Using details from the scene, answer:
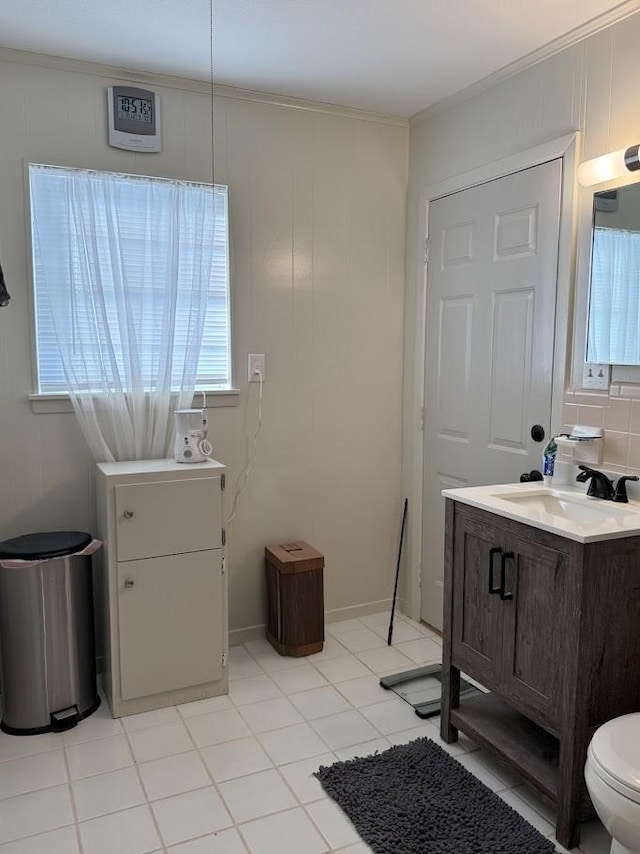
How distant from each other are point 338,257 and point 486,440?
3.80 ft

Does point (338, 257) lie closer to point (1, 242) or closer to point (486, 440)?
point (486, 440)

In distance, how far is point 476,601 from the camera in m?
2.23

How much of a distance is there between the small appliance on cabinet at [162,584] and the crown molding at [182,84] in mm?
1601

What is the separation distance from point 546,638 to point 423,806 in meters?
0.66

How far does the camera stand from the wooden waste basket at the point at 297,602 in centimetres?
301

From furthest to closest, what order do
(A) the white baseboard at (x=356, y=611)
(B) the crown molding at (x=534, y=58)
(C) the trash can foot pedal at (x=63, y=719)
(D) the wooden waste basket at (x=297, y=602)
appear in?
(A) the white baseboard at (x=356, y=611) → (D) the wooden waste basket at (x=297, y=602) → (C) the trash can foot pedal at (x=63, y=719) → (B) the crown molding at (x=534, y=58)

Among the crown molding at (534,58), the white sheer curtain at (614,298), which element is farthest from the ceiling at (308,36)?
the white sheer curtain at (614,298)

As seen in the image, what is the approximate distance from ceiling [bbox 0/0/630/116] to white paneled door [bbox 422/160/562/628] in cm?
49

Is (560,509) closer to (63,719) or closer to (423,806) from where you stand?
(423,806)

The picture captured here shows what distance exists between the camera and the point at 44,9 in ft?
7.35

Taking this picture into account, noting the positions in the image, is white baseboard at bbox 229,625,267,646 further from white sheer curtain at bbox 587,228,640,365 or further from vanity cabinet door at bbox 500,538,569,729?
white sheer curtain at bbox 587,228,640,365

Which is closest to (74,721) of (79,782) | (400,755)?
(79,782)

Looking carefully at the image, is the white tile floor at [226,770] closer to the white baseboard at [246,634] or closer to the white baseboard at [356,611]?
the white baseboard at [246,634]

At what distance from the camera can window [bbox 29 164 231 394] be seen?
2643 mm
